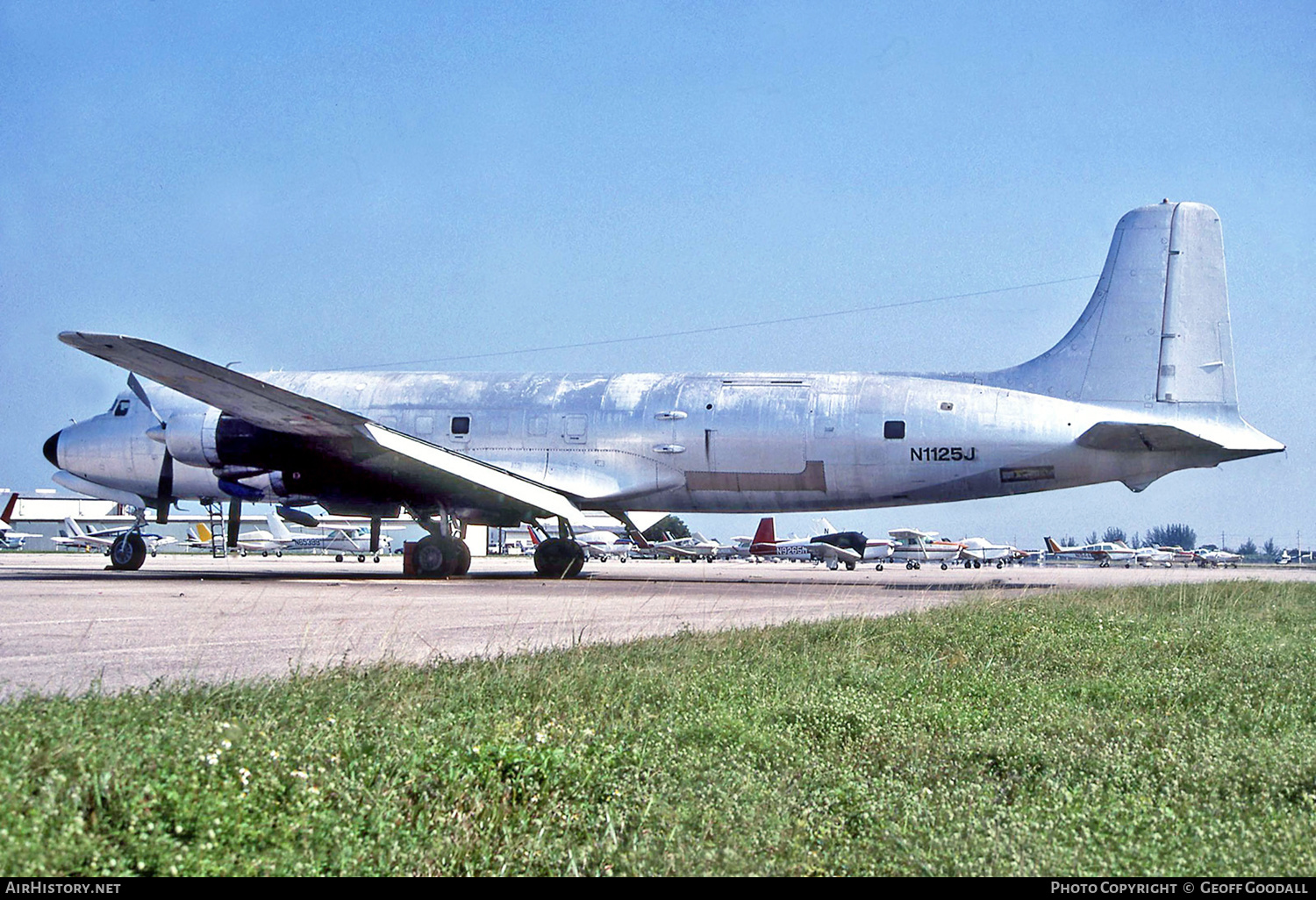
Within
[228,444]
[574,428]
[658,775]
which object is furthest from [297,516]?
[658,775]

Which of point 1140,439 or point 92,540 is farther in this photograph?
point 92,540

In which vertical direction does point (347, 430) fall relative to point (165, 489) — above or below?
above

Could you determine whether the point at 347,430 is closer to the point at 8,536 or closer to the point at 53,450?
the point at 53,450

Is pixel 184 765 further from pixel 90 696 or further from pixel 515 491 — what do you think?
pixel 515 491

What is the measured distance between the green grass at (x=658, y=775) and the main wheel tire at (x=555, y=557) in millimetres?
19810

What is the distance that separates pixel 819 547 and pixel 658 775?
6984 centimetres

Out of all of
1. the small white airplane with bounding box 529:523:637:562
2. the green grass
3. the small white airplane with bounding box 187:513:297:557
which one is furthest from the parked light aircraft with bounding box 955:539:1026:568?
the green grass

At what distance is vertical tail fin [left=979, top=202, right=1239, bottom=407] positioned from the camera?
24.4 meters

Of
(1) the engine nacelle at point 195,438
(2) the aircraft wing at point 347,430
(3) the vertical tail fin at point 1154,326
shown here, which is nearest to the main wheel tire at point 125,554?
(1) the engine nacelle at point 195,438

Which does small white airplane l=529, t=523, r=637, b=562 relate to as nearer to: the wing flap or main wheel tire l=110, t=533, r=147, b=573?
main wheel tire l=110, t=533, r=147, b=573

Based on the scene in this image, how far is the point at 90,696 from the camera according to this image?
639cm

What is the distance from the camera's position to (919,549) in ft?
268

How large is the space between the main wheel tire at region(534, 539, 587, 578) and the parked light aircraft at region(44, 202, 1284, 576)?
1.23 m

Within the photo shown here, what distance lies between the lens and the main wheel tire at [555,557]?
94.7ft
